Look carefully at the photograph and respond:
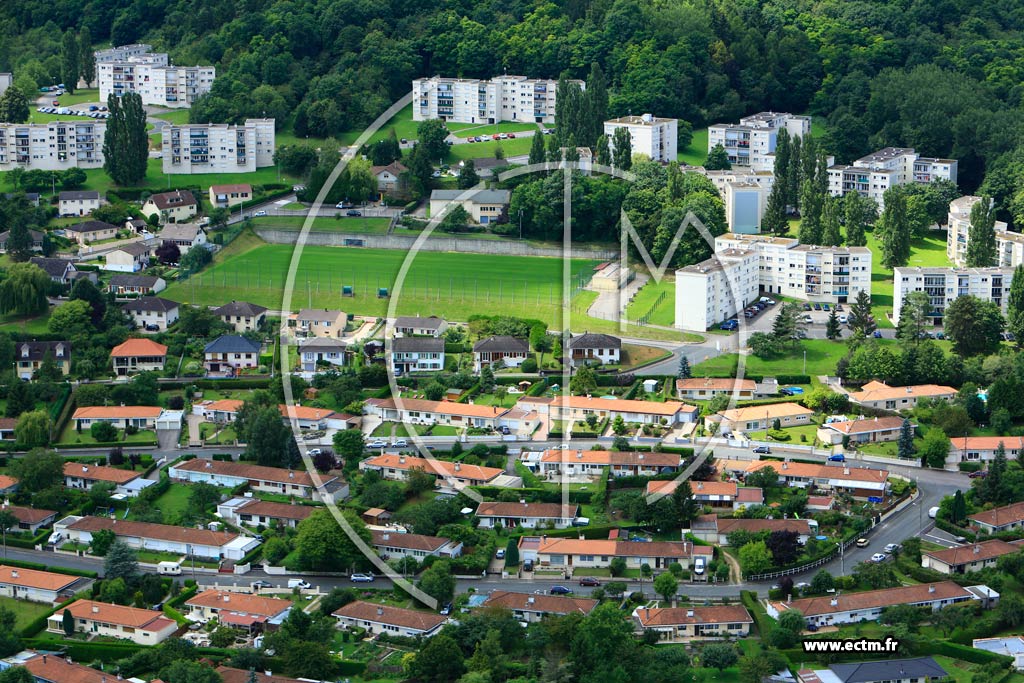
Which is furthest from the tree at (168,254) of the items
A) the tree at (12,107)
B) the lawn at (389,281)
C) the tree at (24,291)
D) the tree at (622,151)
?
the tree at (622,151)

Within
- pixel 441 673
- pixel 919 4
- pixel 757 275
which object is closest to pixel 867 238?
pixel 757 275

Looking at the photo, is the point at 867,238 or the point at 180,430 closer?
the point at 180,430

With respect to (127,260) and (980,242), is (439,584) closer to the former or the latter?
(127,260)

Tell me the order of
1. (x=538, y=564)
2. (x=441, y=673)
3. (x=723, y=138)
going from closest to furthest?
(x=441, y=673)
(x=538, y=564)
(x=723, y=138)

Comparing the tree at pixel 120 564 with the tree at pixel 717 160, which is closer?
the tree at pixel 120 564

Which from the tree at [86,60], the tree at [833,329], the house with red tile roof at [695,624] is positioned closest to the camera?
the house with red tile roof at [695,624]

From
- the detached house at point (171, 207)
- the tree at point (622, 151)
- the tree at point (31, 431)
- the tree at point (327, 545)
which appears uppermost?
the tree at point (622, 151)

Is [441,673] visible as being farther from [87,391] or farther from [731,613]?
[87,391]

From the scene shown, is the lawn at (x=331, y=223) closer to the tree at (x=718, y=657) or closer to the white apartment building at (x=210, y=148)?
the white apartment building at (x=210, y=148)
